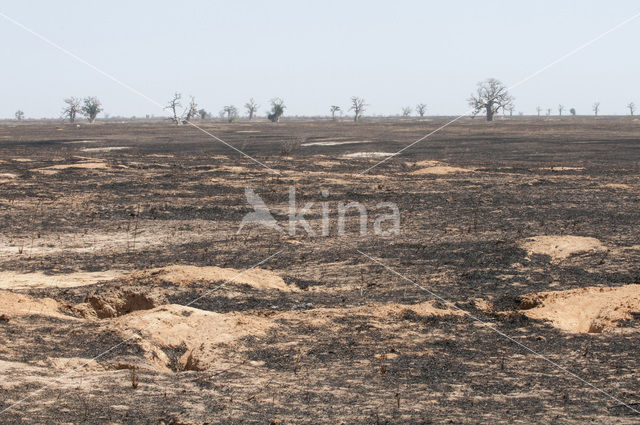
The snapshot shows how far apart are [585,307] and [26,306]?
783 centimetres

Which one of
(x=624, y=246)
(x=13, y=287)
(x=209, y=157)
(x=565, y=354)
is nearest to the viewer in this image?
(x=565, y=354)

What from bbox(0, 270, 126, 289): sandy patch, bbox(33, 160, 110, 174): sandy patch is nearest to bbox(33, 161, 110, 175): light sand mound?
bbox(33, 160, 110, 174): sandy patch

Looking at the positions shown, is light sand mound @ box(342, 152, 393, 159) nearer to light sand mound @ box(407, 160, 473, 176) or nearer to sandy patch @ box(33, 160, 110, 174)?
light sand mound @ box(407, 160, 473, 176)

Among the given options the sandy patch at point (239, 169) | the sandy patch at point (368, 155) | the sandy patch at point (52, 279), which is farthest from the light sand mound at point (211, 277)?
the sandy patch at point (368, 155)

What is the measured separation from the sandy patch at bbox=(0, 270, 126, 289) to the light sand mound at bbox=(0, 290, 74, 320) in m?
1.35

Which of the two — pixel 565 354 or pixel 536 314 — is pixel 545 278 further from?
pixel 565 354

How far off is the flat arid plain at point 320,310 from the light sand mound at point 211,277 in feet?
0.13

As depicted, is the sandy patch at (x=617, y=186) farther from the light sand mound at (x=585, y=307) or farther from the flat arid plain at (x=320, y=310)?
the light sand mound at (x=585, y=307)

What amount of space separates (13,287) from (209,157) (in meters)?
26.7

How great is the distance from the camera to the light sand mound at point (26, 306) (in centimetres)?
920

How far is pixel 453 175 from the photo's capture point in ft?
90.8

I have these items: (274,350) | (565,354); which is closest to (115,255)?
(274,350)

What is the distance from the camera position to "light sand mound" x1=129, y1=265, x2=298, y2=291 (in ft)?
36.6

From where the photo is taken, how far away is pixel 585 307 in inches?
386
